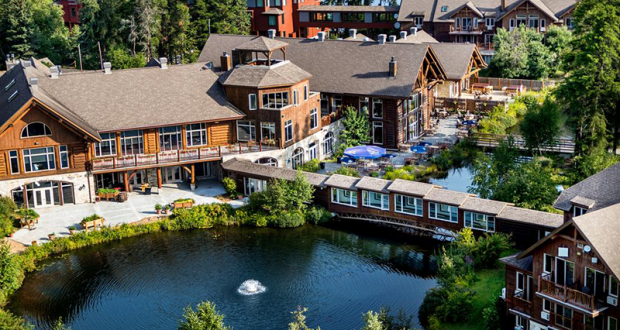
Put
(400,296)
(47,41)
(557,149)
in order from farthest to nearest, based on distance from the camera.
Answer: (47,41) < (557,149) < (400,296)

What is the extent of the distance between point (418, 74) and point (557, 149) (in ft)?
38.1

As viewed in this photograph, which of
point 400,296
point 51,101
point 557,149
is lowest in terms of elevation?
point 400,296

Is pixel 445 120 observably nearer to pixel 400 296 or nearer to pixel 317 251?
pixel 317 251

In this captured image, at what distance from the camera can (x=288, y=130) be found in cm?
5769

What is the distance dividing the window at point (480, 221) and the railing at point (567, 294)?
11.9 m

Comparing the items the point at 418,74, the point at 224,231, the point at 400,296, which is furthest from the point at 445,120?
the point at 400,296

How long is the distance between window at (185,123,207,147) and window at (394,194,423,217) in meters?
15.3

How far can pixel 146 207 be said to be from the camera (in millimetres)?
52375

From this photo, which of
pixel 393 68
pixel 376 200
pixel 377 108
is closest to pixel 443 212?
pixel 376 200

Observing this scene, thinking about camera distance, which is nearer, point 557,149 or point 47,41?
point 557,149

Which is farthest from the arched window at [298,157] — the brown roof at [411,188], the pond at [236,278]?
the brown roof at [411,188]

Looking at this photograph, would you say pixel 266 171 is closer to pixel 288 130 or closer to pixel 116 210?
pixel 288 130

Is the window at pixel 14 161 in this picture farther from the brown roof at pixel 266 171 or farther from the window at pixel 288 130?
the window at pixel 288 130

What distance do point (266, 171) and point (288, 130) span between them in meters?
5.36
